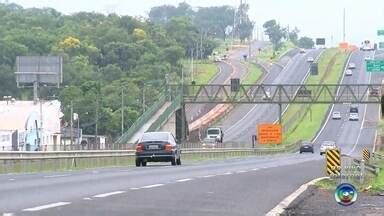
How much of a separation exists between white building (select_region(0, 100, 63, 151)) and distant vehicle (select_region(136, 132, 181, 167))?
56580mm

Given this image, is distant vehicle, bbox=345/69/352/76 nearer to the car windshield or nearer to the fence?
the car windshield

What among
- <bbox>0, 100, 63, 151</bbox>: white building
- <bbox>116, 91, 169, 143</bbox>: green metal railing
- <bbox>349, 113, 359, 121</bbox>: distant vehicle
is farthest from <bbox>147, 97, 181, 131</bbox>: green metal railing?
<bbox>349, 113, 359, 121</bbox>: distant vehicle

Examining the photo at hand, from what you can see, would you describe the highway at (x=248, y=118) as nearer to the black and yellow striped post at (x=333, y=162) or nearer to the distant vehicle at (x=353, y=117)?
the distant vehicle at (x=353, y=117)

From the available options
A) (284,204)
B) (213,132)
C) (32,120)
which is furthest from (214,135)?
(284,204)

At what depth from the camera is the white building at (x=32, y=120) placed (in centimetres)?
10724

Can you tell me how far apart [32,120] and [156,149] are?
6878cm

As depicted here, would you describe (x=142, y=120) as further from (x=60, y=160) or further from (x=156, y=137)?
(x=60, y=160)

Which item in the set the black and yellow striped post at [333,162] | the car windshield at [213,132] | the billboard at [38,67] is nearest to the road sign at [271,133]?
the car windshield at [213,132]

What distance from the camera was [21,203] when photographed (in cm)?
1733

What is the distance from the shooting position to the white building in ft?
352

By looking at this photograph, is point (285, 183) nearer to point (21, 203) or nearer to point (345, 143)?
point (21, 203)

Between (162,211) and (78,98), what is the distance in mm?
107178

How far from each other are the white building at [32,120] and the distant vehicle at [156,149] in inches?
2228

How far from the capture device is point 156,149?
45.5m
